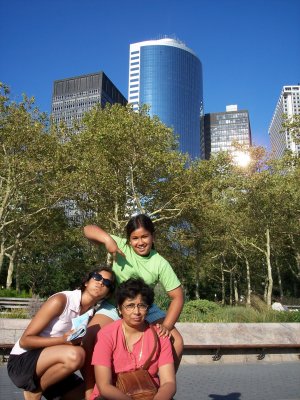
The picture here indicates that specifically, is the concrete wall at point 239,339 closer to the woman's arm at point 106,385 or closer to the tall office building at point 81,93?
the woman's arm at point 106,385

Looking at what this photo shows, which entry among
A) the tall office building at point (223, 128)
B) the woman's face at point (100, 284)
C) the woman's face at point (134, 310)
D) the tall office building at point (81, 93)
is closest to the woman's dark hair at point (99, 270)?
the woman's face at point (100, 284)

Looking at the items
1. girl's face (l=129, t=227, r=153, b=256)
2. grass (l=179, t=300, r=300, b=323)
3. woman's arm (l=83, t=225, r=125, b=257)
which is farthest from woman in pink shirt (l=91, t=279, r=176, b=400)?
grass (l=179, t=300, r=300, b=323)

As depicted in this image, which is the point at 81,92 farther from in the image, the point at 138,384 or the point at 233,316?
the point at 138,384

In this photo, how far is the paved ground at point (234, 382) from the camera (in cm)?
545

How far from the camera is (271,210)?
2769 cm

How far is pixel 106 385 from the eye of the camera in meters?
2.78

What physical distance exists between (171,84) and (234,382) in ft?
467

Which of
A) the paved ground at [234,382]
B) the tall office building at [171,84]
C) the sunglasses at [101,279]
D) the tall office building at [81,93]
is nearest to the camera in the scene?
the sunglasses at [101,279]

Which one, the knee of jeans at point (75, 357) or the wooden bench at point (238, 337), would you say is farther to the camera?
the wooden bench at point (238, 337)

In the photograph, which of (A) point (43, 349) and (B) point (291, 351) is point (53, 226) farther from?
(A) point (43, 349)

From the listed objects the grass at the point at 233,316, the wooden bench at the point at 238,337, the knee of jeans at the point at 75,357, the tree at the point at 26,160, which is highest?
the tree at the point at 26,160

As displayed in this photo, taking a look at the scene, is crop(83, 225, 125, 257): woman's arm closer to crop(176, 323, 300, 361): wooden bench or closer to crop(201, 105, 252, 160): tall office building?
crop(176, 323, 300, 361): wooden bench

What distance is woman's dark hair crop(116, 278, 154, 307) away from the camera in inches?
120

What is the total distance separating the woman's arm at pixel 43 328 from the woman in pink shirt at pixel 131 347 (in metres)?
0.39
